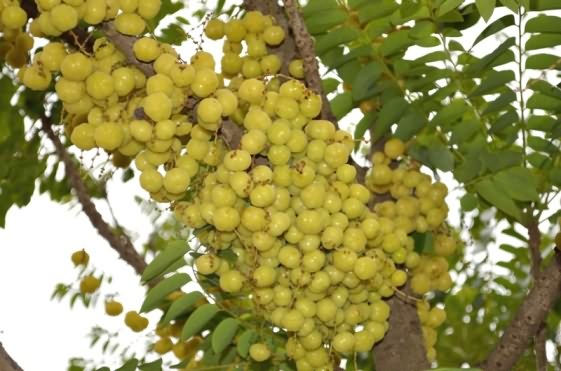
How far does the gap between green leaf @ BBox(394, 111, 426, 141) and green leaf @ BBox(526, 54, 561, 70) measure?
0.80 feet

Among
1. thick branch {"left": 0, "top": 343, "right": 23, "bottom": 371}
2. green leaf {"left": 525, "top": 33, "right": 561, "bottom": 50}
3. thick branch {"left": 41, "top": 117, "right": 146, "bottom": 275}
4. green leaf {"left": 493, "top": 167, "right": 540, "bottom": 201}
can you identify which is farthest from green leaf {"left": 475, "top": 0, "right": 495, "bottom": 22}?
thick branch {"left": 41, "top": 117, "right": 146, "bottom": 275}

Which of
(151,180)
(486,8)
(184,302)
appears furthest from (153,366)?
(486,8)

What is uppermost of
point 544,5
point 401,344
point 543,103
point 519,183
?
point 544,5

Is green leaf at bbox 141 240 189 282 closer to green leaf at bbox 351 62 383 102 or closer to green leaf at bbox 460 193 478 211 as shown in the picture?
green leaf at bbox 351 62 383 102

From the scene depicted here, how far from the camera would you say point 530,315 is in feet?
5.65

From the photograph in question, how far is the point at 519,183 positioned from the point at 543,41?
0.29m

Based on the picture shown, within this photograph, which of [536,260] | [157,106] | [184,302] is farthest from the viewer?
[536,260]

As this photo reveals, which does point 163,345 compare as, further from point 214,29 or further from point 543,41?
point 543,41

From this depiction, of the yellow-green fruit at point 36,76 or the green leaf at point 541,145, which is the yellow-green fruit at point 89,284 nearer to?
the yellow-green fruit at point 36,76

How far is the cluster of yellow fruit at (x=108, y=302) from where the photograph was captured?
7.81 ft

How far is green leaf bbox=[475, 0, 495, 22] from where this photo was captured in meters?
1.47

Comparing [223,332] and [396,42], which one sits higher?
[396,42]

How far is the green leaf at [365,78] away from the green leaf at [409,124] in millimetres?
118

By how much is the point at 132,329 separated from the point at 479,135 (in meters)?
1.09
